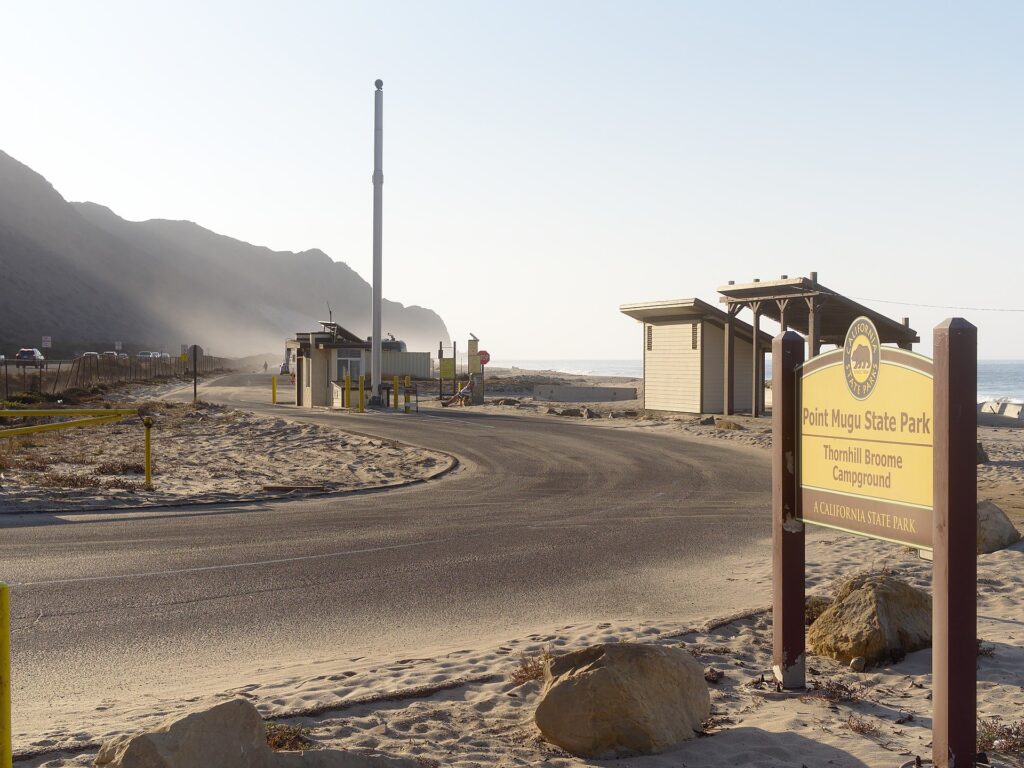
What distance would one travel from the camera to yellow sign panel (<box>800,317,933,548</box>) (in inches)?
216

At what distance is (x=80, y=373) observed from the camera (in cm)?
5278

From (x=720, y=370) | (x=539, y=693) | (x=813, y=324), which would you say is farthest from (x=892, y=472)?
(x=720, y=370)

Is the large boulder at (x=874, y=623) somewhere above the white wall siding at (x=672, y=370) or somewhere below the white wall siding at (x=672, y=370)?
below

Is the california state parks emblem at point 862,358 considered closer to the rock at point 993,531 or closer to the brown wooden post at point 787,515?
the brown wooden post at point 787,515

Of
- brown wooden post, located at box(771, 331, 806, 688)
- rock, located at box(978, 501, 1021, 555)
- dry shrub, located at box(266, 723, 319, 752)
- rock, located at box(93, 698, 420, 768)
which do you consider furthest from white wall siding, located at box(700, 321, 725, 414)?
rock, located at box(93, 698, 420, 768)

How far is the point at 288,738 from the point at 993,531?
28.7ft

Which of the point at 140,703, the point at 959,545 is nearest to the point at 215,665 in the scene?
the point at 140,703

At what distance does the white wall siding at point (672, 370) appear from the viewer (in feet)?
117

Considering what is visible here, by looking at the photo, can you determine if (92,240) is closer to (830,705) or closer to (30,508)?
(30,508)

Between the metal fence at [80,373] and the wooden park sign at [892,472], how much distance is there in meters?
34.6

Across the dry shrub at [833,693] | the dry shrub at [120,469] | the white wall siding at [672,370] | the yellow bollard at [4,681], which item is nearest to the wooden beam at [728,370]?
the white wall siding at [672,370]

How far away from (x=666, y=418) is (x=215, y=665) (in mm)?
28538

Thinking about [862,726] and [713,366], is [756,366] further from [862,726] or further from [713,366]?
[862,726]

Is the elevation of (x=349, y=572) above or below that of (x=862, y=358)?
below
